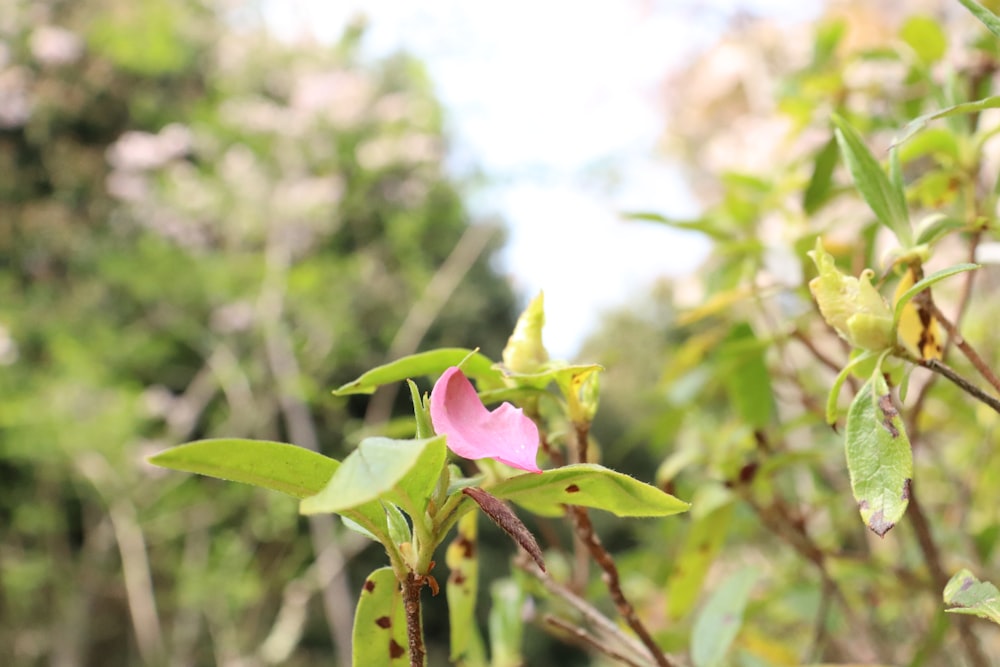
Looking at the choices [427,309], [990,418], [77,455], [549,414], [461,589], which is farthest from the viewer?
[427,309]

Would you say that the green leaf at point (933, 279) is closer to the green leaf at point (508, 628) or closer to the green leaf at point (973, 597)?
the green leaf at point (973, 597)

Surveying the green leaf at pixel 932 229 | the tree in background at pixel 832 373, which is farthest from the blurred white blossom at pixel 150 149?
the green leaf at pixel 932 229

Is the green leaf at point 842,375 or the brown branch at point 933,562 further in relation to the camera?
the brown branch at point 933,562

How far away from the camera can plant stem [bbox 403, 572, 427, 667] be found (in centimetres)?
22

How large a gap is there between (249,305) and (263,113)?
0.84 metres

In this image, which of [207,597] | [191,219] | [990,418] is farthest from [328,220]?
[990,418]

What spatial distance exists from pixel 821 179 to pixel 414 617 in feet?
1.27

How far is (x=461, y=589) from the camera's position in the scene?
354 mm

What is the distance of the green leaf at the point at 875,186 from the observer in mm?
299

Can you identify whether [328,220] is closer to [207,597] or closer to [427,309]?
[427,309]

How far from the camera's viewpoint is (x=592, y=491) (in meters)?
0.24

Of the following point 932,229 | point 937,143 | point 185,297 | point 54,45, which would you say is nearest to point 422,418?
point 932,229

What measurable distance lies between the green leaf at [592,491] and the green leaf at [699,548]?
306mm

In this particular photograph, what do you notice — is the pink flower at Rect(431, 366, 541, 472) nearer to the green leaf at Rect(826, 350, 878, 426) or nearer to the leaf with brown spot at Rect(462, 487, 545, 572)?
the leaf with brown spot at Rect(462, 487, 545, 572)
